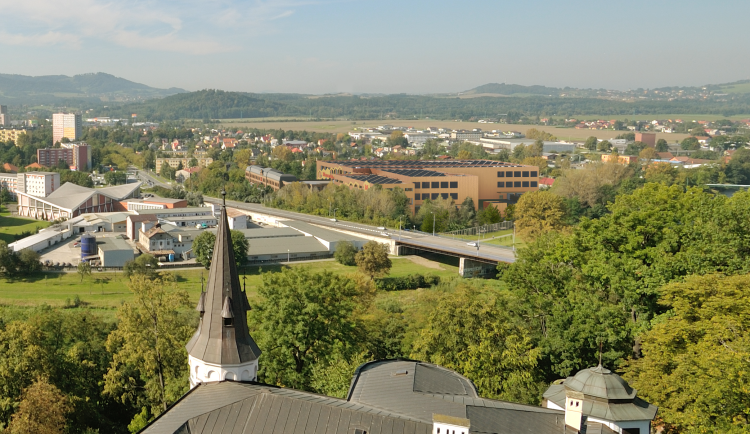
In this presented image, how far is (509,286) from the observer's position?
33.2 metres

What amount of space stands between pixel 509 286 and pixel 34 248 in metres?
47.9

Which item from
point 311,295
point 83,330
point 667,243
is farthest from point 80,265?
point 667,243

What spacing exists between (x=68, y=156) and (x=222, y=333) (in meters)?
131

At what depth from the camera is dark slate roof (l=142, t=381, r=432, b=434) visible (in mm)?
15383

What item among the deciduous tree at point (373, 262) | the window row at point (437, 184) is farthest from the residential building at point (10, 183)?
the deciduous tree at point (373, 262)

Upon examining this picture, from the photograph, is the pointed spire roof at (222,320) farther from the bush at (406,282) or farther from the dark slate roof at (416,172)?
the dark slate roof at (416,172)

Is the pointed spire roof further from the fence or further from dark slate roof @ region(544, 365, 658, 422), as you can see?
the fence

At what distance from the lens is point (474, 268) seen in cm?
6069

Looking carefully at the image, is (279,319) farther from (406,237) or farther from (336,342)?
(406,237)

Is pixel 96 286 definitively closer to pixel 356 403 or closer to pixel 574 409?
pixel 356 403

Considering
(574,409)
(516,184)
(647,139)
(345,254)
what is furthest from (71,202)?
(647,139)

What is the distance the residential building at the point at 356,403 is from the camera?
51.0ft

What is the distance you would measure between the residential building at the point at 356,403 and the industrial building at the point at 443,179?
65228 millimetres

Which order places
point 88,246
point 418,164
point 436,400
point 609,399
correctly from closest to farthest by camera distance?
point 609,399 < point 436,400 < point 88,246 < point 418,164
